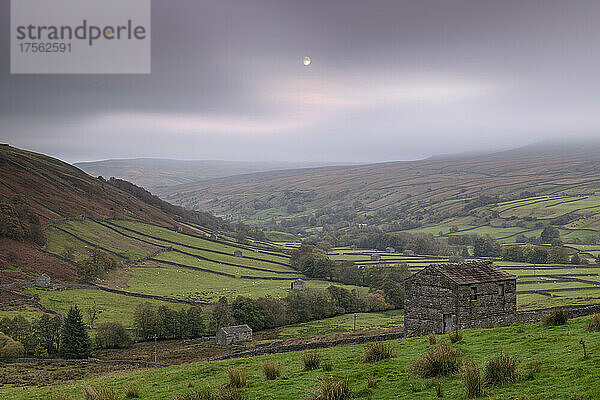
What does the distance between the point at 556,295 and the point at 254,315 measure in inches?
1645

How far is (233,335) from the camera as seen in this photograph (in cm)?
5709

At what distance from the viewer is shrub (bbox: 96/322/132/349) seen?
55.7 m

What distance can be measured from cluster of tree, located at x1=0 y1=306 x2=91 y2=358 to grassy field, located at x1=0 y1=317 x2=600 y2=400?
32524 millimetres

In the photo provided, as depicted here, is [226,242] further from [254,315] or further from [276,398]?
[276,398]

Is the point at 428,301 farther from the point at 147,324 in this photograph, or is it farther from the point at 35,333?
the point at 35,333

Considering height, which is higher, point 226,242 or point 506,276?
point 506,276

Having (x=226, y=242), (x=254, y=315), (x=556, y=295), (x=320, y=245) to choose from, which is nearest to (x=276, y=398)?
(x=254, y=315)

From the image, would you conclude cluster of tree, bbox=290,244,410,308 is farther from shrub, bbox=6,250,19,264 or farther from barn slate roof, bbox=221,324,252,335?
shrub, bbox=6,250,19,264

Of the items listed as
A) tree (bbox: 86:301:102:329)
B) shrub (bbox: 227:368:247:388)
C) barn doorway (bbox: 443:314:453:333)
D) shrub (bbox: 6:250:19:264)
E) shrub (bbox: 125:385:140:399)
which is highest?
shrub (bbox: 227:368:247:388)

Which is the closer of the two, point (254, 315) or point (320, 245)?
point (254, 315)

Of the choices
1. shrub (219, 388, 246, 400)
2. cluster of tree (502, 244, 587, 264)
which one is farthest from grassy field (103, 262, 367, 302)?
shrub (219, 388, 246, 400)

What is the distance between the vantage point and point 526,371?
11531 mm

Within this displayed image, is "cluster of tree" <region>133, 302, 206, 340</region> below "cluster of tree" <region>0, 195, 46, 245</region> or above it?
below

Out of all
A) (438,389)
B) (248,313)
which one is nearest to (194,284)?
(248,313)
